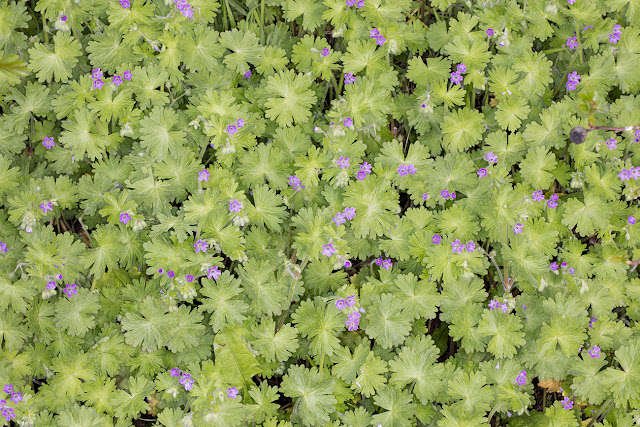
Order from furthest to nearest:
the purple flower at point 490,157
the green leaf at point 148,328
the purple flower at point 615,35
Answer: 1. the purple flower at point 615,35
2. the purple flower at point 490,157
3. the green leaf at point 148,328

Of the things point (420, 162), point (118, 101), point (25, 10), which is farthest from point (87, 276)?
point (420, 162)

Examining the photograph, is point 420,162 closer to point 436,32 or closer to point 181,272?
point 436,32

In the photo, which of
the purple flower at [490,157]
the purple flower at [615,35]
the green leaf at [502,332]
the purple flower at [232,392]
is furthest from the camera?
the purple flower at [615,35]

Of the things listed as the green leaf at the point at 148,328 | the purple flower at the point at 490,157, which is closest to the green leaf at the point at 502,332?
the purple flower at the point at 490,157

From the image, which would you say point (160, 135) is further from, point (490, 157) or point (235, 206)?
point (490, 157)

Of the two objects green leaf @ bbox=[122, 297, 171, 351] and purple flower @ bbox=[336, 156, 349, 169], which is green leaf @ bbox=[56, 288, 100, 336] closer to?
green leaf @ bbox=[122, 297, 171, 351]

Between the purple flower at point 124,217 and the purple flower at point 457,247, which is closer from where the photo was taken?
the purple flower at point 124,217

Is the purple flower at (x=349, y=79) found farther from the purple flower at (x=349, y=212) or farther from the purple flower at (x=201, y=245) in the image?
the purple flower at (x=201, y=245)

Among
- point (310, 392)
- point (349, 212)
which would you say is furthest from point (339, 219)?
point (310, 392)

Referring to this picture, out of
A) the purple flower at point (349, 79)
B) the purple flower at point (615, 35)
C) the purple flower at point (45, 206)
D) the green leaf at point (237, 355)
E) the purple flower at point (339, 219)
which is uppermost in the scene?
the purple flower at point (615, 35)
